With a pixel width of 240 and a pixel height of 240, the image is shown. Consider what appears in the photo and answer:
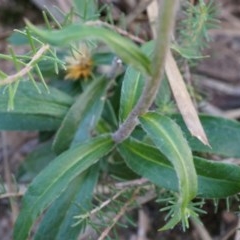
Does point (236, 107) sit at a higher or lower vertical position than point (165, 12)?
lower

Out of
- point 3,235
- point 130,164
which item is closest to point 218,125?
point 130,164

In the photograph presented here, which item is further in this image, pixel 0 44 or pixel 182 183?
pixel 0 44

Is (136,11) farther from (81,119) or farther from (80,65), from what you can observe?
(81,119)

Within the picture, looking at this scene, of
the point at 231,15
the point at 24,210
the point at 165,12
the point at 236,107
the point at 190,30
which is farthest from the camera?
the point at 231,15

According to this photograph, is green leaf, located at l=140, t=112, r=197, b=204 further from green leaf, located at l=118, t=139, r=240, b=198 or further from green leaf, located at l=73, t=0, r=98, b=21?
green leaf, located at l=73, t=0, r=98, b=21

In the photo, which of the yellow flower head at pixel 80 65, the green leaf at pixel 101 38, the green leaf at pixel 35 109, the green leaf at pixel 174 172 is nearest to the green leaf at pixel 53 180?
the green leaf at pixel 174 172

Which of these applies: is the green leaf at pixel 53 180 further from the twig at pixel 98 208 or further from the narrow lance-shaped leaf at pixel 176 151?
the narrow lance-shaped leaf at pixel 176 151

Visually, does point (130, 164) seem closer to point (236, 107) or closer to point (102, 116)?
point (102, 116)
